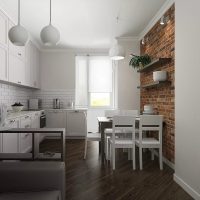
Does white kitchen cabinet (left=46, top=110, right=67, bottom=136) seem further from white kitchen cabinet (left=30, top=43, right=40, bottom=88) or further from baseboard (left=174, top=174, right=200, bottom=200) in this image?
baseboard (left=174, top=174, right=200, bottom=200)

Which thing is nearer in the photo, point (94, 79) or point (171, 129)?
point (171, 129)

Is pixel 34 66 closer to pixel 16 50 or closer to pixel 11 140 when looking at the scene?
pixel 16 50

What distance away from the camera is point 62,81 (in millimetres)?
7070

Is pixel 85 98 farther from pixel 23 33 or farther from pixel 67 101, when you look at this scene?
pixel 23 33

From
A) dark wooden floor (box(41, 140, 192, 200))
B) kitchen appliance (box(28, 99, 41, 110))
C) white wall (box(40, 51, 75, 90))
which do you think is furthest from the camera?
white wall (box(40, 51, 75, 90))

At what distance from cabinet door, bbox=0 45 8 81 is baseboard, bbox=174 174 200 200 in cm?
319

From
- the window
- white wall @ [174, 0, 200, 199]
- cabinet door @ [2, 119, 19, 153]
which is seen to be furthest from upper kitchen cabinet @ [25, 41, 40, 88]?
white wall @ [174, 0, 200, 199]

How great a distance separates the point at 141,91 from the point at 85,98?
1.98 m

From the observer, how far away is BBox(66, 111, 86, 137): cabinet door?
255 inches

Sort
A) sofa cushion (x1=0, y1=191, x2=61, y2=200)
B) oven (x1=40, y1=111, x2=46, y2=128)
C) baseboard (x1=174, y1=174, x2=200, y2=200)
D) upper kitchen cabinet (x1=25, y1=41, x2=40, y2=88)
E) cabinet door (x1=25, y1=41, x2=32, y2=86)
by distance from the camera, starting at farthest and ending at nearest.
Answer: oven (x1=40, y1=111, x2=46, y2=128), upper kitchen cabinet (x1=25, y1=41, x2=40, y2=88), cabinet door (x1=25, y1=41, x2=32, y2=86), baseboard (x1=174, y1=174, x2=200, y2=200), sofa cushion (x1=0, y1=191, x2=61, y2=200)

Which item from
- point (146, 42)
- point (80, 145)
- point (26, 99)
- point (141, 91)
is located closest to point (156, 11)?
point (146, 42)

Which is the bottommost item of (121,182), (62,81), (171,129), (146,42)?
(121,182)

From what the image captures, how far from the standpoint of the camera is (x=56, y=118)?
6.46 meters

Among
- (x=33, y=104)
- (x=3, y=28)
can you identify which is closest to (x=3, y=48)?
(x=3, y=28)
